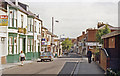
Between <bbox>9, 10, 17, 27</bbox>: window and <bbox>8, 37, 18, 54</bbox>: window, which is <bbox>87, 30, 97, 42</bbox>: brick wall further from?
<bbox>9, 10, 17, 27</bbox>: window

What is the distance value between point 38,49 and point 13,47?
1461 cm

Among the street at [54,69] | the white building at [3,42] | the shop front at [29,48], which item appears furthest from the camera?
the shop front at [29,48]

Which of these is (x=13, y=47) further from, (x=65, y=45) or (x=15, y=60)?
(x=65, y=45)

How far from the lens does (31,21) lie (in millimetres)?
35656

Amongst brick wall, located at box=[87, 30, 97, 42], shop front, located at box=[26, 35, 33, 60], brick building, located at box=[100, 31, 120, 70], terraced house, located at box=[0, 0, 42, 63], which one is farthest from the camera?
brick wall, located at box=[87, 30, 97, 42]

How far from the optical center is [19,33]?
29.9m

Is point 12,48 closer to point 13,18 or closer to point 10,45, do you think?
point 10,45

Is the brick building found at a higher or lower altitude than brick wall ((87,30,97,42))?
lower

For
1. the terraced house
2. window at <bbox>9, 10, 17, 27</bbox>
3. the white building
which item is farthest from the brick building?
window at <bbox>9, 10, 17, 27</bbox>

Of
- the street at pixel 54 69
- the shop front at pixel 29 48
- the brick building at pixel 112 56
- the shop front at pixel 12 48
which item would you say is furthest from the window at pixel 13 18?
the brick building at pixel 112 56

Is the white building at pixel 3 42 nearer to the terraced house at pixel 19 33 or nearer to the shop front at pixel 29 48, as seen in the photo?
the terraced house at pixel 19 33

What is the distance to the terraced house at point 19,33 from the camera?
26750 millimetres

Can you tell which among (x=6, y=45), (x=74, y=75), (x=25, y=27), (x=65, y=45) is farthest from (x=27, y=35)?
(x=65, y=45)

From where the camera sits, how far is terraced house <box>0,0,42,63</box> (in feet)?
87.8
